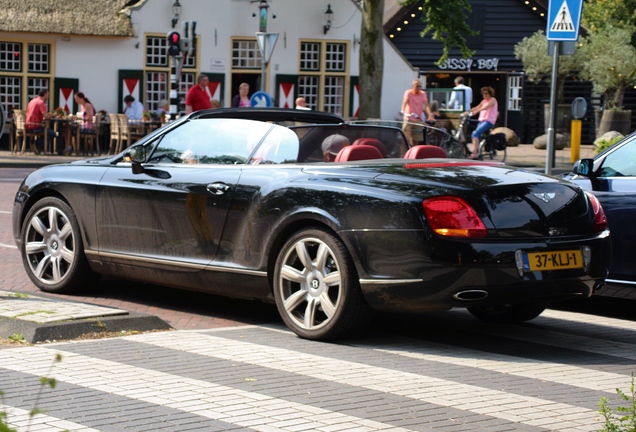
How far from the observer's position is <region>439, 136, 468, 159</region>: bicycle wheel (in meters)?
8.94

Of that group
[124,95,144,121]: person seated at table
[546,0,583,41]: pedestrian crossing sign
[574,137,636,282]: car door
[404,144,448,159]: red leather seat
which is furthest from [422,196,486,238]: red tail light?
[124,95,144,121]: person seated at table

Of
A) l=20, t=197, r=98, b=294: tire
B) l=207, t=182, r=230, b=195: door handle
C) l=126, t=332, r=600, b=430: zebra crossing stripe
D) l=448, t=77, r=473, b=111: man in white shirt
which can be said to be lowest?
l=126, t=332, r=600, b=430: zebra crossing stripe

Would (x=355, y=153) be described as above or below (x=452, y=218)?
above

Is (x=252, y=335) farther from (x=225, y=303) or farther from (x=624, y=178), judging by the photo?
(x=624, y=178)

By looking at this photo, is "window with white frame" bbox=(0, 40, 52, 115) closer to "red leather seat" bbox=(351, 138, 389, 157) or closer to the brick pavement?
"red leather seat" bbox=(351, 138, 389, 157)

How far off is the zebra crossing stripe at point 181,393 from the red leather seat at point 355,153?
2.31 meters

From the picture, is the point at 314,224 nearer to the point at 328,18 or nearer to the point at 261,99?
the point at 261,99

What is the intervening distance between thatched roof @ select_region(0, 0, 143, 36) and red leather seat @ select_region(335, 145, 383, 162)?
2688 cm

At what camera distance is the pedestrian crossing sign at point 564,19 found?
532 inches

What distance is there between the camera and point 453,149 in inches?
356

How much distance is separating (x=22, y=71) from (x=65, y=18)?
6.22 feet

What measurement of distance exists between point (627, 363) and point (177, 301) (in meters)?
3.46

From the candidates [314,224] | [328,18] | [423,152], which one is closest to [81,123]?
[328,18]

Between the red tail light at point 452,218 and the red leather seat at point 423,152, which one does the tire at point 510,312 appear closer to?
the red leather seat at point 423,152
